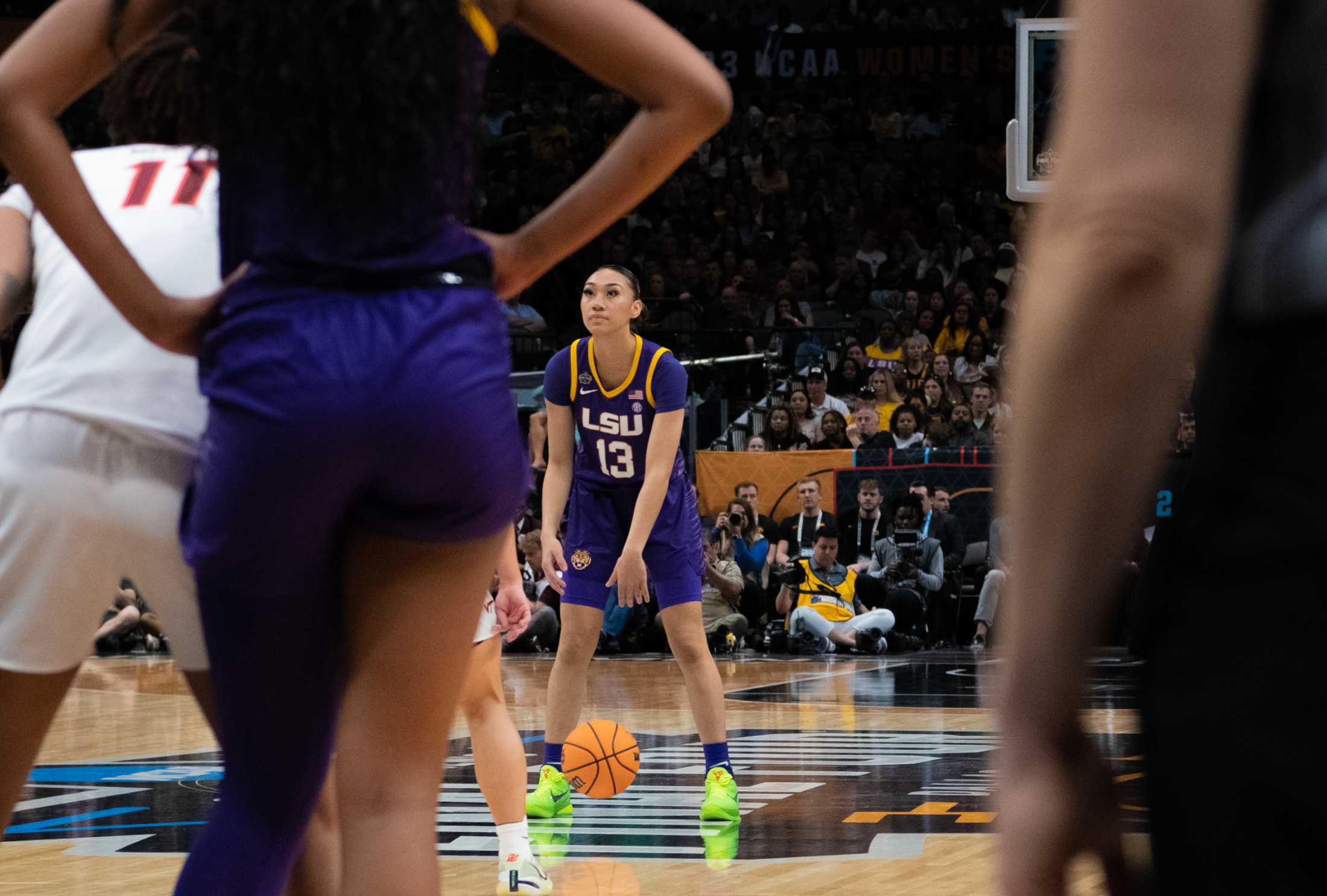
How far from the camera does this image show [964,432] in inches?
578

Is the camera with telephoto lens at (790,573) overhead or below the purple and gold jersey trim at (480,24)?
below

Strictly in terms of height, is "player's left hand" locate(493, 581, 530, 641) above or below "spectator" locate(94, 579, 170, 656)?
below

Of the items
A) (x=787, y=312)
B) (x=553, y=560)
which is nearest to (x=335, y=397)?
(x=553, y=560)

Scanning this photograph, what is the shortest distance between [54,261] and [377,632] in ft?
2.95

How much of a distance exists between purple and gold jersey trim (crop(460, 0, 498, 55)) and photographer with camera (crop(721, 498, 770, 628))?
12019 mm

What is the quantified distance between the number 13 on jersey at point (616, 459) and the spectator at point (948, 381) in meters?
9.57

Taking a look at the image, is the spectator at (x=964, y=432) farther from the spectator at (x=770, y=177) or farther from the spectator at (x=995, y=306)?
the spectator at (x=770, y=177)

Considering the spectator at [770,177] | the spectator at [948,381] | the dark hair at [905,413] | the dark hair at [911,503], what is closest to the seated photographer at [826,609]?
the dark hair at [911,503]

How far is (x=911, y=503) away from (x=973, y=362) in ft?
9.50

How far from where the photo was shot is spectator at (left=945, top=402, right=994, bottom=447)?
1449 centimetres

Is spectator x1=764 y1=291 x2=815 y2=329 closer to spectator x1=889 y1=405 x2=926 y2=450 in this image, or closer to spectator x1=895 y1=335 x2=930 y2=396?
spectator x1=895 y1=335 x2=930 y2=396

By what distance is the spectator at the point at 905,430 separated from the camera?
14.7 metres

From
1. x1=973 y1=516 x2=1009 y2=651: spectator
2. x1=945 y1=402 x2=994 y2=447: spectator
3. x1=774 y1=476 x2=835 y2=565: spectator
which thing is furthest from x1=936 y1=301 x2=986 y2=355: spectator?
x1=774 y1=476 x2=835 y2=565: spectator

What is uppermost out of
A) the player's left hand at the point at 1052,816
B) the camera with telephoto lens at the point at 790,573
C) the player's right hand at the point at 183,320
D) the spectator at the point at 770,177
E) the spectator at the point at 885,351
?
the spectator at the point at 770,177
